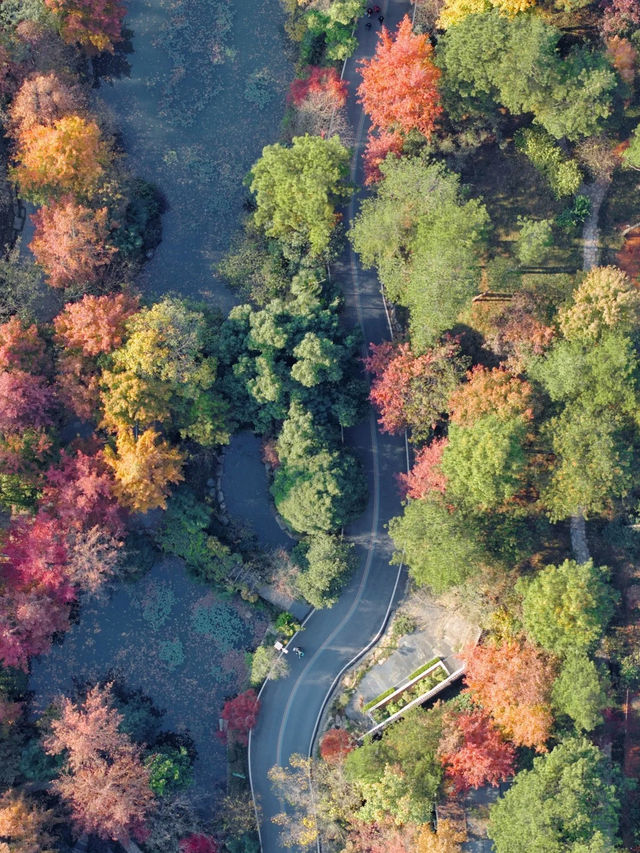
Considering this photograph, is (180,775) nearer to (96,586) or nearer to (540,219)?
(96,586)

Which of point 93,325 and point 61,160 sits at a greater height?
point 61,160

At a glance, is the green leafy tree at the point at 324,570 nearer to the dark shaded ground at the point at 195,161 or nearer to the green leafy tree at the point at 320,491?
the green leafy tree at the point at 320,491

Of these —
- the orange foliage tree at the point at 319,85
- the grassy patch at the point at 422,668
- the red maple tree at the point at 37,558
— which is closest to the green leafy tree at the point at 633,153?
the orange foliage tree at the point at 319,85

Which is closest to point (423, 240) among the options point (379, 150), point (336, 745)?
point (379, 150)

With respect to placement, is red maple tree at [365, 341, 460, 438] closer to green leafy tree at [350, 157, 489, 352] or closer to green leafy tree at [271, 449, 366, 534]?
green leafy tree at [350, 157, 489, 352]

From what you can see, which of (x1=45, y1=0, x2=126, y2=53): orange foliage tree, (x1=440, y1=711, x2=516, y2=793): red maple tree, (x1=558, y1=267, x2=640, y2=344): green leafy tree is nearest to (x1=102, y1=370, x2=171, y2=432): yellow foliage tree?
(x1=45, y1=0, x2=126, y2=53): orange foliage tree

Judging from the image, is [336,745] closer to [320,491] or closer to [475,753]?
[475,753]
